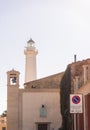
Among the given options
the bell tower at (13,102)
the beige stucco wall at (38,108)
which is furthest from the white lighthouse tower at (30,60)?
the beige stucco wall at (38,108)

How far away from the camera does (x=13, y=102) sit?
40375 millimetres

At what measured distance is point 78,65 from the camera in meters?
34.6

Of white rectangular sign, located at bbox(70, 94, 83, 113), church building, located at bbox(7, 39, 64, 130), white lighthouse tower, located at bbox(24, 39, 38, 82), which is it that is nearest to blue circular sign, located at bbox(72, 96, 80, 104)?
white rectangular sign, located at bbox(70, 94, 83, 113)

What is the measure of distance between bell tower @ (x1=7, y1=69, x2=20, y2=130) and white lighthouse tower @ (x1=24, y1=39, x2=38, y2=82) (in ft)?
48.4

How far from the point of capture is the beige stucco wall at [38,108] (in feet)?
131

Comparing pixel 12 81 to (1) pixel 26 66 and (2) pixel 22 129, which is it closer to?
(2) pixel 22 129

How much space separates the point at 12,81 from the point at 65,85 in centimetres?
729

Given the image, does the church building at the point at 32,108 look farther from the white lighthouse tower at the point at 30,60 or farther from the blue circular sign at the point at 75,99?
the blue circular sign at the point at 75,99

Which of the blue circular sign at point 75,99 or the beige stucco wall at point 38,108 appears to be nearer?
the blue circular sign at point 75,99

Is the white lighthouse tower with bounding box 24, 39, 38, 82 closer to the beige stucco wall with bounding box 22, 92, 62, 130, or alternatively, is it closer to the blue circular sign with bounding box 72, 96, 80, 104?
the beige stucco wall with bounding box 22, 92, 62, 130

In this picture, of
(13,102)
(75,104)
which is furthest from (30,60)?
(75,104)

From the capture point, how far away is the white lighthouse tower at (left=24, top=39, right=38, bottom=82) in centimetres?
5709

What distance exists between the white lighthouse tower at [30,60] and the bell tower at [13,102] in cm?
1477

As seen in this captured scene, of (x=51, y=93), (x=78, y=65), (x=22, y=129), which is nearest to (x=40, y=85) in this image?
(x=51, y=93)
